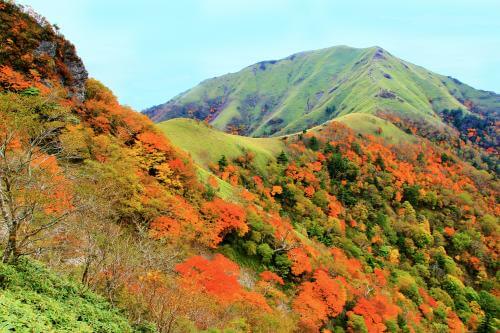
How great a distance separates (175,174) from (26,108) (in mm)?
23695

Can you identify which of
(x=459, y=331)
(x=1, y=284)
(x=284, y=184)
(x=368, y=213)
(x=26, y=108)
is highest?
(x=26, y=108)

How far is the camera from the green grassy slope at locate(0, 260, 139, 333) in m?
13.6

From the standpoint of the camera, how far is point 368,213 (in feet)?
385

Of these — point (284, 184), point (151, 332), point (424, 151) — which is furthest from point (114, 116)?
point (424, 151)

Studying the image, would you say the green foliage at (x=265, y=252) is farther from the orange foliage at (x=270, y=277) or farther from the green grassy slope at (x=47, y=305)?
the green grassy slope at (x=47, y=305)

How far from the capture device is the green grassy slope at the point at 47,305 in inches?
536

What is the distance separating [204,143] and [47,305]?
306ft

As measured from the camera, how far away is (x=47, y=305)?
647 inches

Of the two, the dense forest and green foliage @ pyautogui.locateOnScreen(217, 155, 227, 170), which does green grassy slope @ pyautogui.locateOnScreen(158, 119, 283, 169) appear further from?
the dense forest

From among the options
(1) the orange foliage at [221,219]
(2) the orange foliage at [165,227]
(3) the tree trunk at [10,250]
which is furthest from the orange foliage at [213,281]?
(3) the tree trunk at [10,250]

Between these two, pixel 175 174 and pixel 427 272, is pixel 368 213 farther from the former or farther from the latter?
pixel 175 174

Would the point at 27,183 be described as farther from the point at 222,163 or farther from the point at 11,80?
the point at 222,163

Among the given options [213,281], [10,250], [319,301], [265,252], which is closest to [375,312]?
[319,301]

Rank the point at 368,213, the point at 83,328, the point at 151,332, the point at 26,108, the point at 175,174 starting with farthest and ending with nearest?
1. the point at 368,213
2. the point at 175,174
3. the point at 26,108
4. the point at 151,332
5. the point at 83,328
